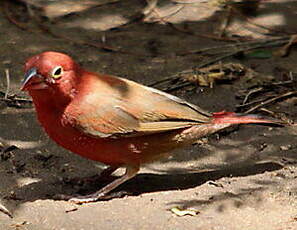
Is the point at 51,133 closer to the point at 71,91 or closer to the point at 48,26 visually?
the point at 71,91

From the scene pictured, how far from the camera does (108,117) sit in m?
4.84

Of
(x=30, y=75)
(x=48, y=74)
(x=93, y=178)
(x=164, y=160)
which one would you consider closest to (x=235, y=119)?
(x=164, y=160)

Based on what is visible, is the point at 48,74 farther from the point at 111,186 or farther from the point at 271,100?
the point at 271,100

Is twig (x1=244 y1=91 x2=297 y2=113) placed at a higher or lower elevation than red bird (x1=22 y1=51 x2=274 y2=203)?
lower

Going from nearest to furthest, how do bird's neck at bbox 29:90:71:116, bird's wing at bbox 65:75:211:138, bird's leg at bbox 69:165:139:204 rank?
bird's neck at bbox 29:90:71:116
bird's wing at bbox 65:75:211:138
bird's leg at bbox 69:165:139:204

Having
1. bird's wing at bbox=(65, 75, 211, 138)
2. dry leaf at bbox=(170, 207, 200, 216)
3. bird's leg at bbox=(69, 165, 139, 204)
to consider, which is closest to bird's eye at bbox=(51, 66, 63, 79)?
bird's wing at bbox=(65, 75, 211, 138)

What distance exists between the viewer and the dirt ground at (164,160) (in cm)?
471

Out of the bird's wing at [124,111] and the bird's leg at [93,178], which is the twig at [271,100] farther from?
the bird's leg at [93,178]

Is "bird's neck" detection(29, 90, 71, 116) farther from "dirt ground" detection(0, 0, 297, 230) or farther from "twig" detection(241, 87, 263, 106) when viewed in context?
"twig" detection(241, 87, 263, 106)

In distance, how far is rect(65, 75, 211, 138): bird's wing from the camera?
4.77 meters

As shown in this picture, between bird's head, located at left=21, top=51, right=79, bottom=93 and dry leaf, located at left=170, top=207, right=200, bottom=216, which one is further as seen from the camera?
dry leaf, located at left=170, top=207, right=200, bottom=216

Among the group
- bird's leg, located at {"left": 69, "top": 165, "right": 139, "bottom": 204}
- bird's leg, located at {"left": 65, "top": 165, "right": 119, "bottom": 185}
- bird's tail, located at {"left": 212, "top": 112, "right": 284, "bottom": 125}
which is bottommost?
bird's leg, located at {"left": 65, "top": 165, "right": 119, "bottom": 185}

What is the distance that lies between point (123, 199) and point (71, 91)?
81 cm

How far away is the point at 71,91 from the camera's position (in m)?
4.73
